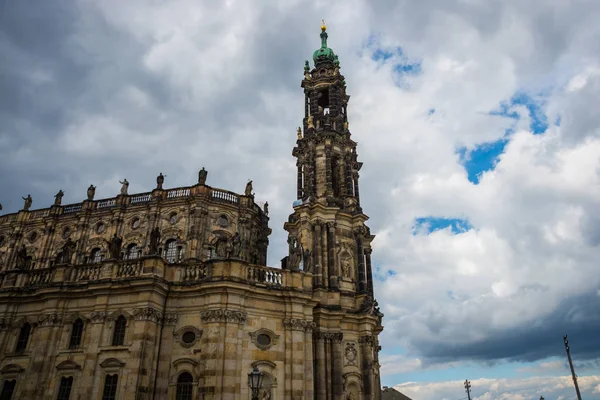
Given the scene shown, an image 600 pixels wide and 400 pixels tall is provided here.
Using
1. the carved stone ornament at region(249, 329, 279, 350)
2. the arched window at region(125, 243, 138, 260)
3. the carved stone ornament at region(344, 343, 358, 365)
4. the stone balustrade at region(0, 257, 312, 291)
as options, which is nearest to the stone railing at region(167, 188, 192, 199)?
the arched window at region(125, 243, 138, 260)

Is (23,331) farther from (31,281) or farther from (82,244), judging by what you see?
(82,244)

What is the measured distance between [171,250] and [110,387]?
46.1 ft

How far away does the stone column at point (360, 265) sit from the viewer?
3494 centimetres

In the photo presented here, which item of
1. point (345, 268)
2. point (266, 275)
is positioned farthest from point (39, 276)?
point (345, 268)

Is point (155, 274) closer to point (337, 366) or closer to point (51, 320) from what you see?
point (51, 320)

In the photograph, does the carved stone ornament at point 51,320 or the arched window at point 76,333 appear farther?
the carved stone ornament at point 51,320

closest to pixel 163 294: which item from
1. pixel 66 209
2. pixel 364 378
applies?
pixel 364 378

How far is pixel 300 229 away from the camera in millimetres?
35281

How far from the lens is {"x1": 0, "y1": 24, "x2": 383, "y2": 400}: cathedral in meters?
25.0

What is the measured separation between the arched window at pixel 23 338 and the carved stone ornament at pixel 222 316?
10339mm

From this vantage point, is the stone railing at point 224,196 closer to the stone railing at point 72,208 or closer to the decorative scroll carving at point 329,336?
the stone railing at point 72,208

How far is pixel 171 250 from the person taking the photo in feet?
122

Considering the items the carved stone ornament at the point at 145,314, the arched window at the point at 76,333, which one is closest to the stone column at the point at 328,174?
the carved stone ornament at the point at 145,314

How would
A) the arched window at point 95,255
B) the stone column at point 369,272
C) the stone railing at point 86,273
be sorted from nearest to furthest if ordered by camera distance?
the stone railing at point 86,273 < the stone column at point 369,272 < the arched window at point 95,255
